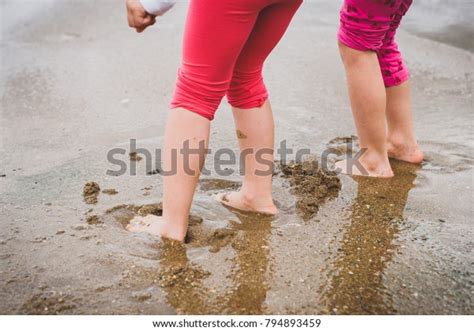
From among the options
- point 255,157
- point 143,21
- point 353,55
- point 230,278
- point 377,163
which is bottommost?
point 230,278

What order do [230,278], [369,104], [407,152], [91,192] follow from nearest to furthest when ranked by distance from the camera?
[230,278] → [91,192] → [369,104] → [407,152]

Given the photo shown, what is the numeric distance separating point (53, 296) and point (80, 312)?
0.12 m

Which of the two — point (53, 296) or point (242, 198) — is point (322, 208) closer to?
point (242, 198)

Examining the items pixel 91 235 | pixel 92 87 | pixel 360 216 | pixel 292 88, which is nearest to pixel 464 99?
pixel 292 88

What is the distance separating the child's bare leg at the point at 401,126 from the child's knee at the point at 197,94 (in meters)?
1.15

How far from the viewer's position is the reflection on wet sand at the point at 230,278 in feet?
5.43

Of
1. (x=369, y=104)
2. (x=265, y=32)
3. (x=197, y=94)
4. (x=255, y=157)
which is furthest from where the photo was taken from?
(x=369, y=104)

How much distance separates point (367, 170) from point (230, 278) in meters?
1.14

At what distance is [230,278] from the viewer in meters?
1.79

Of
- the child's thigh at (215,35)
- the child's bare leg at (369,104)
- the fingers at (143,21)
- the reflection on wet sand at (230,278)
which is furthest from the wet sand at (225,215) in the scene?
the fingers at (143,21)

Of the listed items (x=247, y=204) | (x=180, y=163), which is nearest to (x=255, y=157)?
(x=247, y=204)

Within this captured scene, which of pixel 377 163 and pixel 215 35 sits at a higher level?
pixel 215 35

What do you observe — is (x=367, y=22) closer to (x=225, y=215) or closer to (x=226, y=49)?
(x=226, y=49)

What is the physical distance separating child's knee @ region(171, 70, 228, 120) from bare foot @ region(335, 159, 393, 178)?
3.12ft
